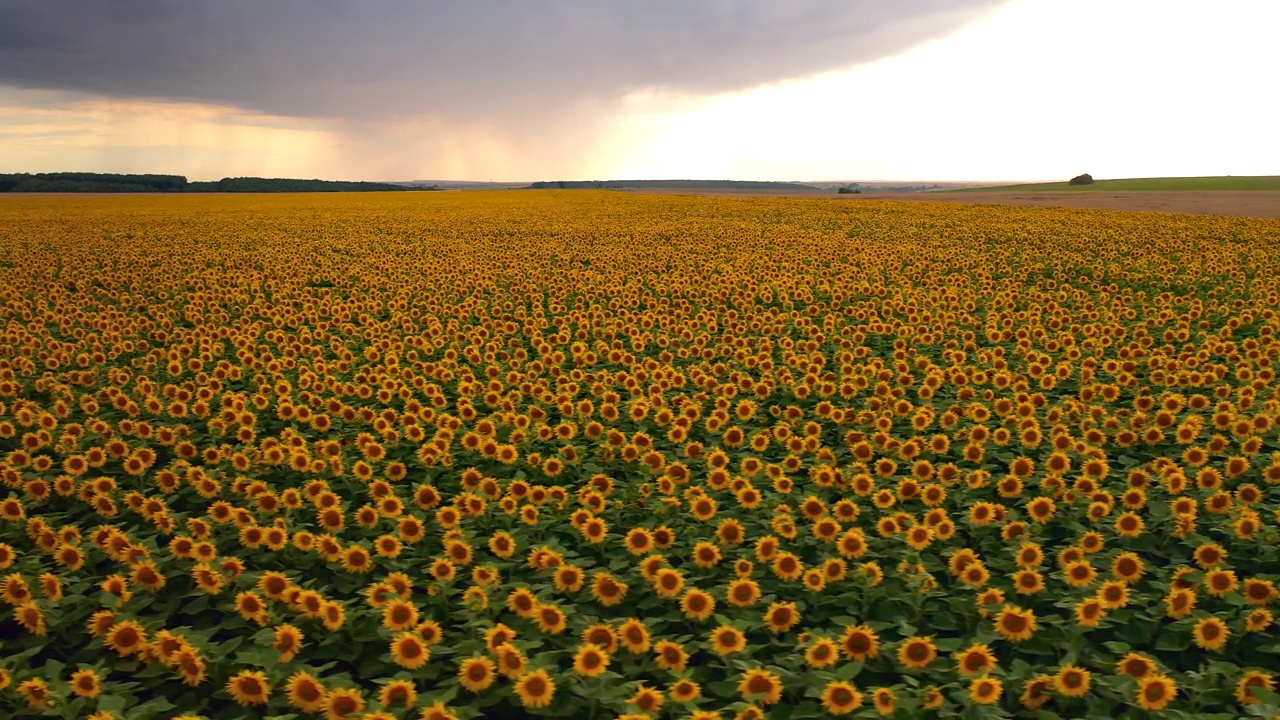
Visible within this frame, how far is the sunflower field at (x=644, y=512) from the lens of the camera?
4.37 m

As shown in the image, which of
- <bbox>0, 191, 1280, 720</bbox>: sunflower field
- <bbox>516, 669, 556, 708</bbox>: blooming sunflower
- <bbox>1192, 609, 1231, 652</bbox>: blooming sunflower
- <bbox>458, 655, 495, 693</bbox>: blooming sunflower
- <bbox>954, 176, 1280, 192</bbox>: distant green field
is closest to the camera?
<bbox>516, 669, 556, 708</bbox>: blooming sunflower

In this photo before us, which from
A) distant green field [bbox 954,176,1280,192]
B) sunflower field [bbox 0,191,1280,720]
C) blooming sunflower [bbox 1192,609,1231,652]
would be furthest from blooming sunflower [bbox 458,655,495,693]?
distant green field [bbox 954,176,1280,192]

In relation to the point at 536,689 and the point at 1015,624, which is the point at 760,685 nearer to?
the point at 536,689

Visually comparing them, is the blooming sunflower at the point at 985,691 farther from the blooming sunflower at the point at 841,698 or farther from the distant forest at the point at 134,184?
the distant forest at the point at 134,184

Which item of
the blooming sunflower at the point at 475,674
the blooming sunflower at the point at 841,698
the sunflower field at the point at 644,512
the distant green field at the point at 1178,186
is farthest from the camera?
the distant green field at the point at 1178,186

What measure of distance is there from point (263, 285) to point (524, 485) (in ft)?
46.1

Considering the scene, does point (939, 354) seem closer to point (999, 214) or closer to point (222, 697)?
point (222, 697)

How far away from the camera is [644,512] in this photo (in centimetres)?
642

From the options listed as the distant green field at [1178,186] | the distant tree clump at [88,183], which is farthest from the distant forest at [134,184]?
the distant green field at [1178,186]

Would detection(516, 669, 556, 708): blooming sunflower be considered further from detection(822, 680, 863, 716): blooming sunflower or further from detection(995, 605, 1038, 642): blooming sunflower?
detection(995, 605, 1038, 642): blooming sunflower

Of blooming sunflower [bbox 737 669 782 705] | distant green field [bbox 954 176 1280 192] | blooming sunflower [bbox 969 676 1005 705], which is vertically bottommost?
blooming sunflower [bbox 737 669 782 705]

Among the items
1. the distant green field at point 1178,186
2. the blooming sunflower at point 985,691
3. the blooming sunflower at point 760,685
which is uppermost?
the distant green field at point 1178,186

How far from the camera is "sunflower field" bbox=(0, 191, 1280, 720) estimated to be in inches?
172

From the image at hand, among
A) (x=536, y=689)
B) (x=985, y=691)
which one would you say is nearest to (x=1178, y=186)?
(x=985, y=691)
